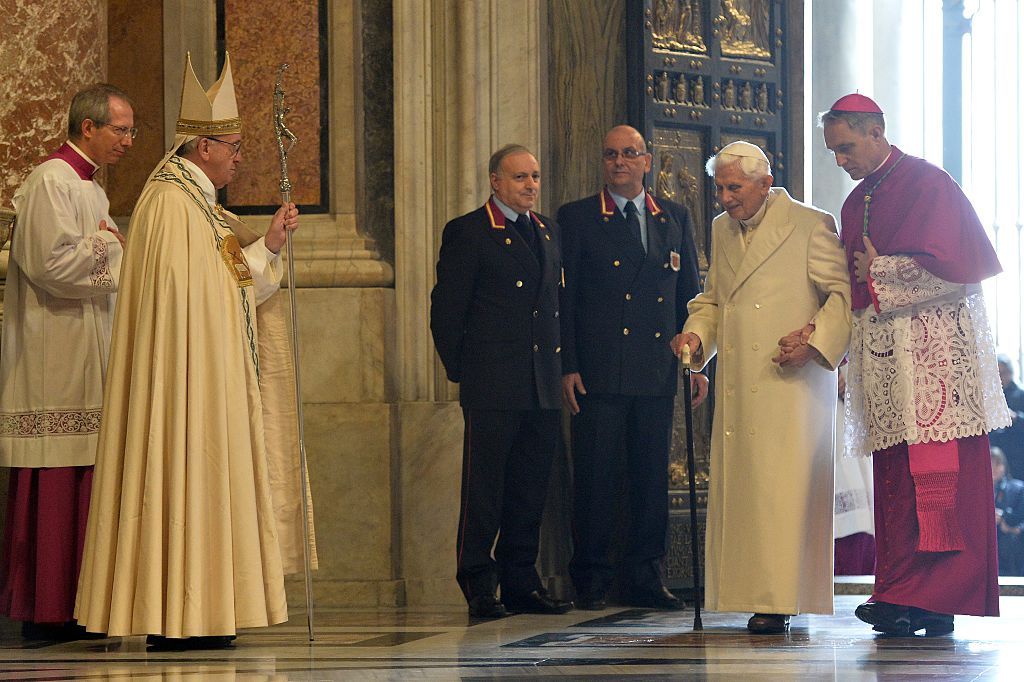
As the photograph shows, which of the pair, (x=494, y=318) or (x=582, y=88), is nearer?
(x=494, y=318)

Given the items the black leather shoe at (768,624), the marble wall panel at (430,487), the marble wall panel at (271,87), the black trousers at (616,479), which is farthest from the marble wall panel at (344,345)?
the black leather shoe at (768,624)

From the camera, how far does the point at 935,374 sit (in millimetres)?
6059

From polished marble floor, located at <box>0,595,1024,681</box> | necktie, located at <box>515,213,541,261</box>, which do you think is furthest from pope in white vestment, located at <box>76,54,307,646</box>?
necktie, located at <box>515,213,541,261</box>

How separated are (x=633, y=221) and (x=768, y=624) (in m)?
2.04

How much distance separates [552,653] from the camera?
555 cm

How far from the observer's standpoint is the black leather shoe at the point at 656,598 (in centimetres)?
732

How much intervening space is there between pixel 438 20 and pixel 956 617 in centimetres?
342

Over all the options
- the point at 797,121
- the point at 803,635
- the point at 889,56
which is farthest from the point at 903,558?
the point at 889,56

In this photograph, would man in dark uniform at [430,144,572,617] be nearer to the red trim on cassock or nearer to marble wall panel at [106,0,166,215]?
the red trim on cassock

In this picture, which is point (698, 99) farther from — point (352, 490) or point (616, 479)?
point (352, 490)

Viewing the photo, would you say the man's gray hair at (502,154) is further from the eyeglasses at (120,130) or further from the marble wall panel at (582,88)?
the eyeglasses at (120,130)

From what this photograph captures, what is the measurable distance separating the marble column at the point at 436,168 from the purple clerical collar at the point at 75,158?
1.72 m

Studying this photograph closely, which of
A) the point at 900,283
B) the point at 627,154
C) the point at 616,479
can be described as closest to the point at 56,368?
the point at 616,479

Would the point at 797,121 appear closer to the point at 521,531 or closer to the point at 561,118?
the point at 561,118
